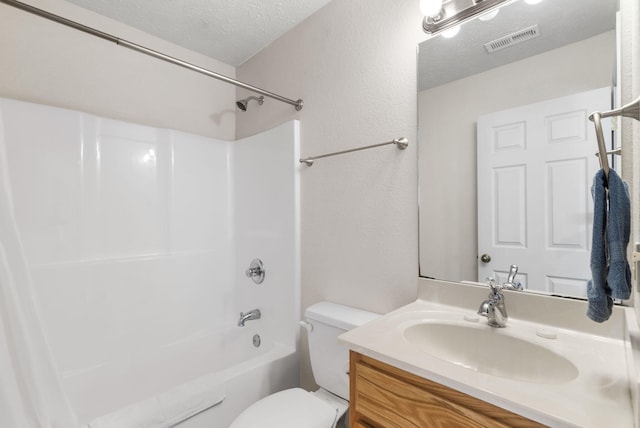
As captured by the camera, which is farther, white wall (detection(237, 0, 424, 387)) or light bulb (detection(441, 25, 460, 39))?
white wall (detection(237, 0, 424, 387))

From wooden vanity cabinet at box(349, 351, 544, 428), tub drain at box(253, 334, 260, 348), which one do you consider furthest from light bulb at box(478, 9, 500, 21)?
tub drain at box(253, 334, 260, 348)

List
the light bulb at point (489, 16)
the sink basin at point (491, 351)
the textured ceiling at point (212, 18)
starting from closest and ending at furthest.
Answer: the sink basin at point (491, 351), the light bulb at point (489, 16), the textured ceiling at point (212, 18)

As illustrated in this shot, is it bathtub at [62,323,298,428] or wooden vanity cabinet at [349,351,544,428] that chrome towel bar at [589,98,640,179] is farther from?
bathtub at [62,323,298,428]

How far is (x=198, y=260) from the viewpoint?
2.10 meters

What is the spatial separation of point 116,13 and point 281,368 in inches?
89.3

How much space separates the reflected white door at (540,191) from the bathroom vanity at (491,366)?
0.10 metres

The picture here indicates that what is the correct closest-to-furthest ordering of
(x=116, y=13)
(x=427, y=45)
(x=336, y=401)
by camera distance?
(x=427, y=45)
(x=336, y=401)
(x=116, y=13)

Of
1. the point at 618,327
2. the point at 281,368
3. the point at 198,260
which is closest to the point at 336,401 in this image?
the point at 281,368

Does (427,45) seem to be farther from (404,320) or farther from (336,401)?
(336,401)

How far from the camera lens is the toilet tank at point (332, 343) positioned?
1.34 m

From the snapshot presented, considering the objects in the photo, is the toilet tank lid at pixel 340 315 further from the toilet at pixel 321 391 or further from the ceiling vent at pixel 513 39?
the ceiling vent at pixel 513 39

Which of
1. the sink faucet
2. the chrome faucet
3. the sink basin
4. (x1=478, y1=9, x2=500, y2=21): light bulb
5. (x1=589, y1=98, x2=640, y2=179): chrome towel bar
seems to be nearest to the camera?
(x1=589, y1=98, x2=640, y2=179): chrome towel bar

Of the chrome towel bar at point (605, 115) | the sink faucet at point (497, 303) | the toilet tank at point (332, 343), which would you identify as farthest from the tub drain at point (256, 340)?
the chrome towel bar at point (605, 115)

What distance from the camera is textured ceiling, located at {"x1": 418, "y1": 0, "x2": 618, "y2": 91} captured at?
0.93 metres
